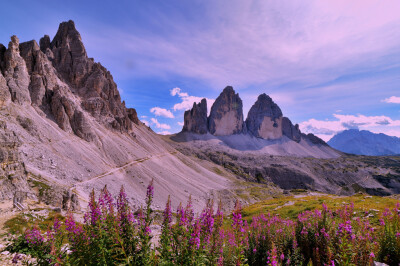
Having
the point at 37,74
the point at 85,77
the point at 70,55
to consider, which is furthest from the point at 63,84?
the point at 70,55

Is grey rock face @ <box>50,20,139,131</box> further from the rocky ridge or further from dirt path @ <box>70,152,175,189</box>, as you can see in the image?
dirt path @ <box>70,152,175,189</box>

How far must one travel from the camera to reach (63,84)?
264 ft

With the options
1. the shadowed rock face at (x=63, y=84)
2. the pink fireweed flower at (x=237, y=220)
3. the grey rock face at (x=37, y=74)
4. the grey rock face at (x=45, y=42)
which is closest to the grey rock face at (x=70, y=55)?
the shadowed rock face at (x=63, y=84)

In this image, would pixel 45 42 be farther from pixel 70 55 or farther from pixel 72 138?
pixel 72 138

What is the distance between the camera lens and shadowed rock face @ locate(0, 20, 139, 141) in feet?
192

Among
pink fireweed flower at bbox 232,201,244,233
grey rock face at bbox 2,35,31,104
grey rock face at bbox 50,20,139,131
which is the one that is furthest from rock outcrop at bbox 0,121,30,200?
grey rock face at bbox 50,20,139,131

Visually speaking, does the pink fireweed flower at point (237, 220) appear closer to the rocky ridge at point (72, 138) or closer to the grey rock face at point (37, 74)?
the rocky ridge at point (72, 138)

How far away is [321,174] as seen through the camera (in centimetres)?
15188

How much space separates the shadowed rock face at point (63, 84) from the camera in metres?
58.4

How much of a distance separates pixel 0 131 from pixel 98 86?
232ft

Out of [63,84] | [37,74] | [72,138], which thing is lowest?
[72,138]

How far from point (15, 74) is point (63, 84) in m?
22.2

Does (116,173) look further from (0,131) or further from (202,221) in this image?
(202,221)

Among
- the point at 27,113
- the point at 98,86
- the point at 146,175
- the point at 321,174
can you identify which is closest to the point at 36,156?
the point at 27,113
